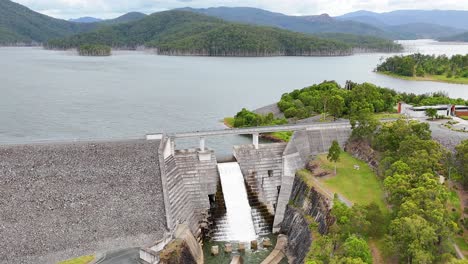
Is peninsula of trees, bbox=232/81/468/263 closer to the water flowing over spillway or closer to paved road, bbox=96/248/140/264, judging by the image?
the water flowing over spillway

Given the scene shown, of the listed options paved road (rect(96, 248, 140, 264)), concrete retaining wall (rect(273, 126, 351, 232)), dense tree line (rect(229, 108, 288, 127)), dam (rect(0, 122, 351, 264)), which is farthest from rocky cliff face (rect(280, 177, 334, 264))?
dense tree line (rect(229, 108, 288, 127))

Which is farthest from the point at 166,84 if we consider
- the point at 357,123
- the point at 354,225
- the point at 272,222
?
the point at 354,225

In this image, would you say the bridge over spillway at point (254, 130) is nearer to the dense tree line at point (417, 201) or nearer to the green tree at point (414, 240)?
the dense tree line at point (417, 201)

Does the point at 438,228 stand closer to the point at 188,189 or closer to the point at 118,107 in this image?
the point at 188,189

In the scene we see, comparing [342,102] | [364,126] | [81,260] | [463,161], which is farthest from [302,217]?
[342,102]

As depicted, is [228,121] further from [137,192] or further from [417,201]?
[417,201]

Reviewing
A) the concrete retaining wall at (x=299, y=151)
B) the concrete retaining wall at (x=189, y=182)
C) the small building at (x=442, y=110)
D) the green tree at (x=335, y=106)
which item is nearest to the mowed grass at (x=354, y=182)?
the concrete retaining wall at (x=299, y=151)
